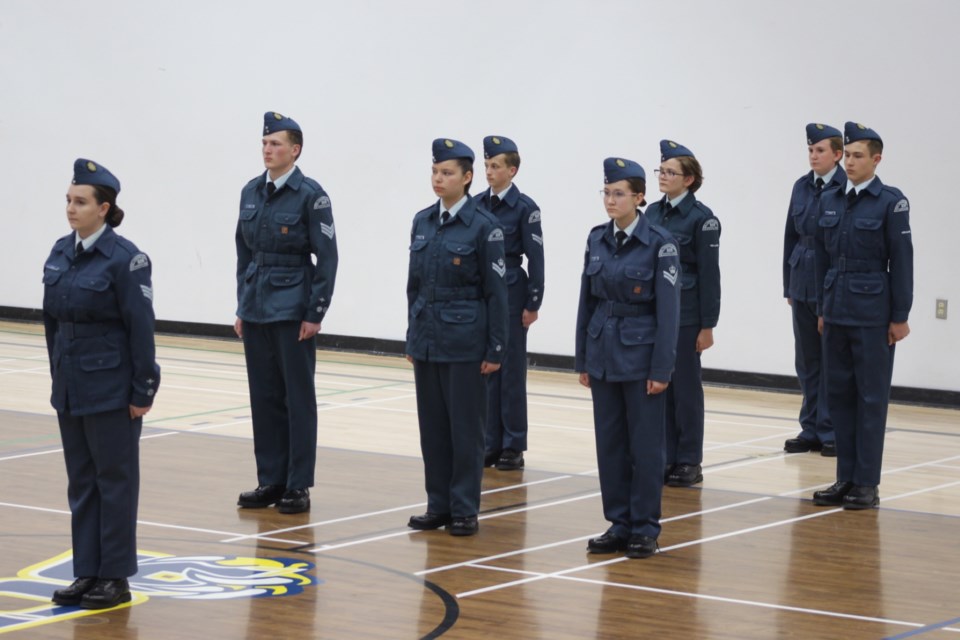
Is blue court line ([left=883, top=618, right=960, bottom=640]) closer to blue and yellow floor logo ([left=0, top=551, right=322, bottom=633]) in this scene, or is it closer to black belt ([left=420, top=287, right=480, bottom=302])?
blue and yellow floor logo ([left=0, top=551, right=322, bottom=633])

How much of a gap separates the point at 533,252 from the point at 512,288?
24 cm

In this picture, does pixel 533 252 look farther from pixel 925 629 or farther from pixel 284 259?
pixel 925 629

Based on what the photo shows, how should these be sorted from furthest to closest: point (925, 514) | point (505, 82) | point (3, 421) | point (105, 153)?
point (105, 153) → point (505, 82) → point (3, 421) → point (925, 514)

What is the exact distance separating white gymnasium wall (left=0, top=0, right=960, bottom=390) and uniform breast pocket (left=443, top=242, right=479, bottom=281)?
558cm

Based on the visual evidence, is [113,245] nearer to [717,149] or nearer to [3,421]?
[3,421]

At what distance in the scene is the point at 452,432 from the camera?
22.7ft

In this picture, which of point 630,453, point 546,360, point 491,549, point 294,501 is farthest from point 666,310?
point 546,360

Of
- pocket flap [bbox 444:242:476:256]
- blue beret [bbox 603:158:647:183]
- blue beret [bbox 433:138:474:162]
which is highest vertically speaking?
blue beret [bbox 433:138:474:162]

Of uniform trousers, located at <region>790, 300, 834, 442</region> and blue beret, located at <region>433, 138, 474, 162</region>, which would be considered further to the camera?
uniform trousers, located at <region>790, 300, 834, 442</region>

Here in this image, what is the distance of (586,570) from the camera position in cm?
631

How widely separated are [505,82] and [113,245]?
7.90 meters

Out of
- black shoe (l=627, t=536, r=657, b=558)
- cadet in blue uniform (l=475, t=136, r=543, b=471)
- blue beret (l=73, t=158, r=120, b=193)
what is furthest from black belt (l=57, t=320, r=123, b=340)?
cadet in blue uniform (l=475, t=136, r=543, b=471)

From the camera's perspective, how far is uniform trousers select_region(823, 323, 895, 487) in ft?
25.0

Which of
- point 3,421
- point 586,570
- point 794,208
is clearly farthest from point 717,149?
point 586,570
